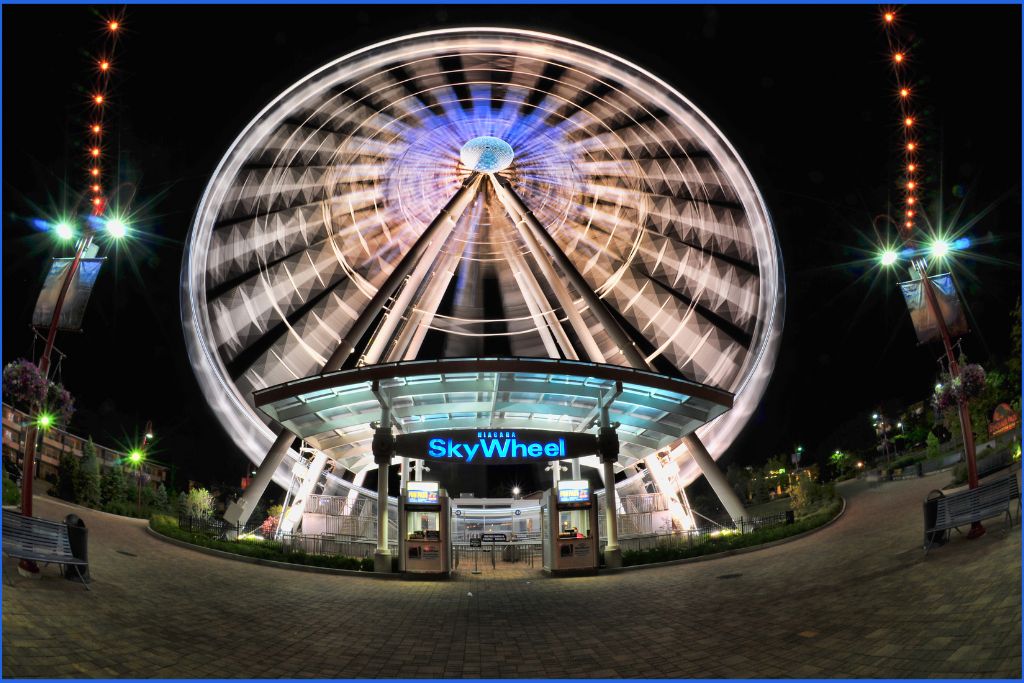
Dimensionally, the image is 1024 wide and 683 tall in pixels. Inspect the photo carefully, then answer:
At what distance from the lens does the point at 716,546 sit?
19281mm

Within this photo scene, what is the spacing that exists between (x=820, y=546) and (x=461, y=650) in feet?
38.2

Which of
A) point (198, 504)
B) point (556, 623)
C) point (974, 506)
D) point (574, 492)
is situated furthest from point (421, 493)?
point (198, 504)

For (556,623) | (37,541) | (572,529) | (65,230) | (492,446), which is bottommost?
(556,623)

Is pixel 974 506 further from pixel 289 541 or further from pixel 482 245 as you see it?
pixel 482 245

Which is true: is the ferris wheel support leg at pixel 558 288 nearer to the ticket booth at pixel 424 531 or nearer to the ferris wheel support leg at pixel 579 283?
the ferris wheel support leg at pixel 579 283

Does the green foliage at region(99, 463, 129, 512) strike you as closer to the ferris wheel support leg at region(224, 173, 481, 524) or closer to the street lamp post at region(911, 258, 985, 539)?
the ferris wheel support leg at region(224, 173, 481, 524)

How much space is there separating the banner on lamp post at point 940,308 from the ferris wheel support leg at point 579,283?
8.03 m

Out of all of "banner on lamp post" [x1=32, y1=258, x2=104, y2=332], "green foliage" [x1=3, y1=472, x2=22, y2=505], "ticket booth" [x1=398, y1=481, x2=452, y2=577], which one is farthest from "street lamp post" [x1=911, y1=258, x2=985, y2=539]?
"green foliage" [x1=3, y1=472, x2=22, y2=505]

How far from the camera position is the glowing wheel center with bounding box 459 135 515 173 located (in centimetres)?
2694

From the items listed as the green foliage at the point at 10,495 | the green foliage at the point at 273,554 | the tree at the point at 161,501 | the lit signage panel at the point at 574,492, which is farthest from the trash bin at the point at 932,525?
the tree at the point at 161,501

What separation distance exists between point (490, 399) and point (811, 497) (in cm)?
1712

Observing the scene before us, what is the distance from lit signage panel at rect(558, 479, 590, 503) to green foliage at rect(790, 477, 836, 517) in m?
12.6

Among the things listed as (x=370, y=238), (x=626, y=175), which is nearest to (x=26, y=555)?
(x=370, y=238)

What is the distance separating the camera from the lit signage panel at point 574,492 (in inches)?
738
